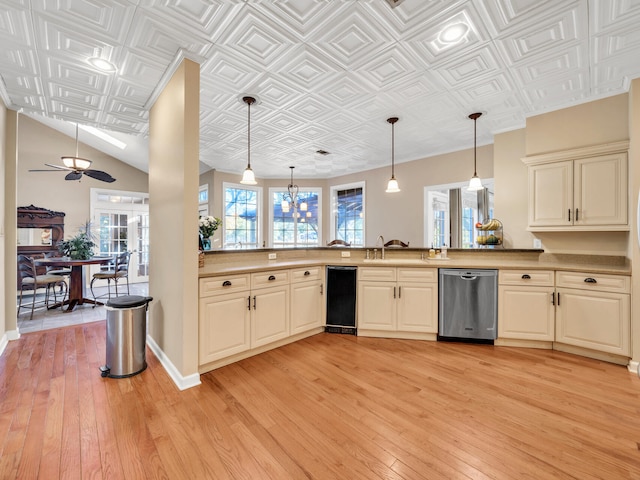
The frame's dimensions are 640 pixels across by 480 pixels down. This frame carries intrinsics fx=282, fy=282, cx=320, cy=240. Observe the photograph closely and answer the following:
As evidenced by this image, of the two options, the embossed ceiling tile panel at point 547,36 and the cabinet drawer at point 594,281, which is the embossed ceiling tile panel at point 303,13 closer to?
the embossed ceiling tile panel at point 547,36

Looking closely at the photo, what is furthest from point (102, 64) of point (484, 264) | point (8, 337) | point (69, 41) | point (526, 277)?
point (526, 277)

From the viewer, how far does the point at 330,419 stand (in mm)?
1843

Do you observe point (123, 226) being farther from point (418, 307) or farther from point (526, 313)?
point (526, 313)

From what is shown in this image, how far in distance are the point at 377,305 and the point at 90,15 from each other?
139 inches

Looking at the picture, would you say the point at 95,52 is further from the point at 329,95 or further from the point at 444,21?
the point at 444,21

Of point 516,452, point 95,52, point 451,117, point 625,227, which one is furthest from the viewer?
point 451,117

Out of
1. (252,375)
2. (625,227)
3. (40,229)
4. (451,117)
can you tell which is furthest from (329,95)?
(40,229)

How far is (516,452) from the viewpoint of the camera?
1.55 metres

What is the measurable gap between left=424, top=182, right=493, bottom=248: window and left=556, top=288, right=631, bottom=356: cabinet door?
253 centimetres

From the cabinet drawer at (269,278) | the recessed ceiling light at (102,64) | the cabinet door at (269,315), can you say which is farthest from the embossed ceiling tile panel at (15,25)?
the cabinet door at (269,315)

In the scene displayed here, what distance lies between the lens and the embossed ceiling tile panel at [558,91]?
8.87 ft

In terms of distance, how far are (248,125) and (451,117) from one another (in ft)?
8.77

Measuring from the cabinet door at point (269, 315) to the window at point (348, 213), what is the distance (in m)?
3.75

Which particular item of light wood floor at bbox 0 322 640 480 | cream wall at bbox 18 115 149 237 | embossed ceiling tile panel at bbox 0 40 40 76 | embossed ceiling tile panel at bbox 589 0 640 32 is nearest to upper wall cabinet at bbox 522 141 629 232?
embossed ceiling tile panel at bbox 589 0 640 32
